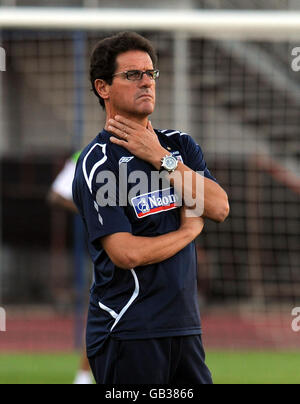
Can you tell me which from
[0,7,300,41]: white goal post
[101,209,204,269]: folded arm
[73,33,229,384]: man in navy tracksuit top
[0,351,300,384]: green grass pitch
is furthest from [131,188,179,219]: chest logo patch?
[0,351,300,384]: green grass pitch

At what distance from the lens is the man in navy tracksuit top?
11.8 ft

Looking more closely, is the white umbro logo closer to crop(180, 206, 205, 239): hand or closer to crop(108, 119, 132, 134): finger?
crop(108, 119, 132, 134): finger

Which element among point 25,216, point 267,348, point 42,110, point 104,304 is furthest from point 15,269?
point 104,304

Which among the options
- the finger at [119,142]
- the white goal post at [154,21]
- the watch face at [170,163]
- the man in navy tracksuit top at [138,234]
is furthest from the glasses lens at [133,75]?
the white goal post at [154,21]

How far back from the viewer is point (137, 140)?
3.72m

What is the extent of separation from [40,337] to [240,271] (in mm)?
3359

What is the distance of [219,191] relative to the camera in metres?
3.82

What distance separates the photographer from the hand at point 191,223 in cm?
370

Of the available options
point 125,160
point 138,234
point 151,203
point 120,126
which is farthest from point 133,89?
point 138,234

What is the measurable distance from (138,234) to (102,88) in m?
0.69

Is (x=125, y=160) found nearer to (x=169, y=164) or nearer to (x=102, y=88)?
(x=169, y=164)

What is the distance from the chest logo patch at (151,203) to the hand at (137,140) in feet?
0.39

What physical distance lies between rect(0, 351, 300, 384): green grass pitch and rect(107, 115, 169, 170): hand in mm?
4327

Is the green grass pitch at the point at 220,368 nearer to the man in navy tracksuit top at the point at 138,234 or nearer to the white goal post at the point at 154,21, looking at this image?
the white goal post at the point at 154,21
